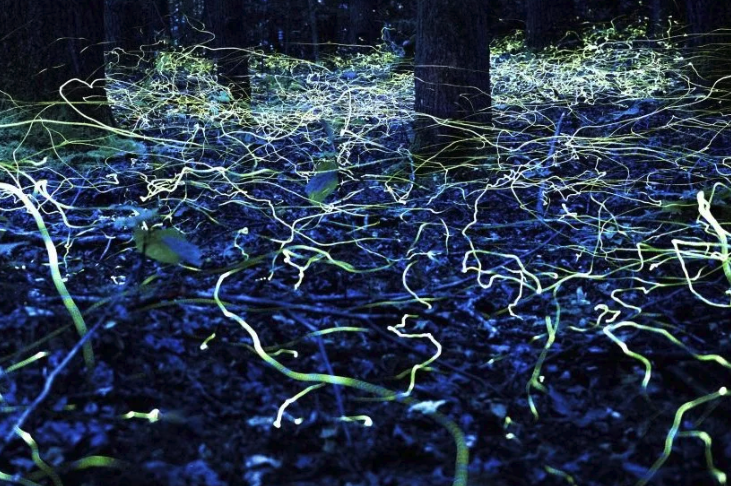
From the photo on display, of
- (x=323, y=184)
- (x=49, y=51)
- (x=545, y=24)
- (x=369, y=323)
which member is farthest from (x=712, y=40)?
(x=545, y=24)

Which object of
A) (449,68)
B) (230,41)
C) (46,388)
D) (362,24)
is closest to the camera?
(46,388)

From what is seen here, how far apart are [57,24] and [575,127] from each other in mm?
3425

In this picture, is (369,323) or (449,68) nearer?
(369,323)

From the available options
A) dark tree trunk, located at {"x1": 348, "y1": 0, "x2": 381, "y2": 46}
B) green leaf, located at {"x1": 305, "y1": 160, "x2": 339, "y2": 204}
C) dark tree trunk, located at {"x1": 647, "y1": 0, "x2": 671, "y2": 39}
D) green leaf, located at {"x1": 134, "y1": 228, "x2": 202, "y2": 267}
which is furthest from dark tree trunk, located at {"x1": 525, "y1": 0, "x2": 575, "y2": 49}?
green leaf, located at {"x1": 134, "y1": 228, "x2": 202, "y2": 267}

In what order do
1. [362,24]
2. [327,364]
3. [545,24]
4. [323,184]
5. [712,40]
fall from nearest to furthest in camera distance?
[327,364] < [323,184] < [712,40] < [545,24] < [362,24]

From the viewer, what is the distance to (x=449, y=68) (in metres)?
4.25

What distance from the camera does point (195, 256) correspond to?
2420 millimetres

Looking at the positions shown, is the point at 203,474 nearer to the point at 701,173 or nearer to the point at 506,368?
the point at 506,368

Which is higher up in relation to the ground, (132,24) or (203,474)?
(132,24)

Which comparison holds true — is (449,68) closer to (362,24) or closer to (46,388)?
(46,388)

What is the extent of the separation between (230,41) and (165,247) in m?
4.77

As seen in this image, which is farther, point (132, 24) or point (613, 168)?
point (132, 24)

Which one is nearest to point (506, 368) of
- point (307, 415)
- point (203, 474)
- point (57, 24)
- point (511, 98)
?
point (307, 415)

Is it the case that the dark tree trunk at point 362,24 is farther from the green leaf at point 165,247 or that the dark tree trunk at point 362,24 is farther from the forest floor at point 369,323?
the green leaf at point 165,247
